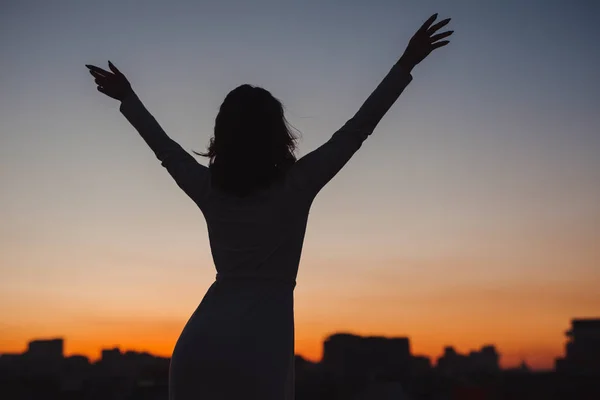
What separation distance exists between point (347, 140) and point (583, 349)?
103 m

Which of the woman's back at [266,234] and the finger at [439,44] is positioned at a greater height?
the finger at [439,44]

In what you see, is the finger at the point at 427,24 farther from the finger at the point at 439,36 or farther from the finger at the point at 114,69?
the finger at the point at 114,69

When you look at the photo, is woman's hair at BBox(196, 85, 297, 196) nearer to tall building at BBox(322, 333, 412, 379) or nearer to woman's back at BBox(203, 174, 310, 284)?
woman's back at BBox(203, 174, 310, 284)

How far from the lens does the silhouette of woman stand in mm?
2402

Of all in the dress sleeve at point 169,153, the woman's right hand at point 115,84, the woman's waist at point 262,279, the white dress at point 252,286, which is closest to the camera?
the white dress at point 252,286

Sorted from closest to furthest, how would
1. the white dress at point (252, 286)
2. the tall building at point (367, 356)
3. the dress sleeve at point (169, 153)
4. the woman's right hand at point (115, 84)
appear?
1. the white dress at point (252, 286)
2. the dress sleeve at point (169, 153)
3. the woman's right hand at point (115, 84)
4. the tall building at point (367, 356)

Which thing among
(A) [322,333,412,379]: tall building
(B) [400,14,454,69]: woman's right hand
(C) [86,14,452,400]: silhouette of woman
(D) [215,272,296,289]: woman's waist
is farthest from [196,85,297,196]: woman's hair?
(A) [322,333,412,379]: tall building

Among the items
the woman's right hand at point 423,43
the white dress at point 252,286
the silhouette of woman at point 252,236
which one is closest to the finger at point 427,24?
the woman's right hand at point 423,43

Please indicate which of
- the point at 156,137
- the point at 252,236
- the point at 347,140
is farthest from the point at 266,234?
the point at 156,137

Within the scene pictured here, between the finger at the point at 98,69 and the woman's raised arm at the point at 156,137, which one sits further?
the finger at the point at 98,69

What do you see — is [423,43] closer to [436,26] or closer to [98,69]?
[436,26]

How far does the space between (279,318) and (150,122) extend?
1.07 meters

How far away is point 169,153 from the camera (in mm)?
2883

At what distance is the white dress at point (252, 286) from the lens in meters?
2.40
